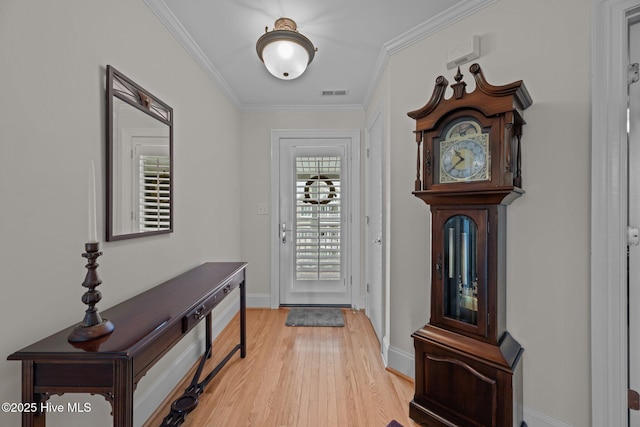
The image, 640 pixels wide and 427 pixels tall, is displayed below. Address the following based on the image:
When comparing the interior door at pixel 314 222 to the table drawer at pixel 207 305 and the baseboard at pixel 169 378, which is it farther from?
the table drawer at pixel 207 305

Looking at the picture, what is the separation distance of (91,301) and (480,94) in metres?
1.84

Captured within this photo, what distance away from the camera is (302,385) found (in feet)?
6.66

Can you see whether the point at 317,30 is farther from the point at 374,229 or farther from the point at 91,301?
the point at 91,301

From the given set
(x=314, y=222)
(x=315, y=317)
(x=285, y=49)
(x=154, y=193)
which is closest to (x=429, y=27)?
(x=285, y=49)

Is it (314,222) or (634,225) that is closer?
(634,225)

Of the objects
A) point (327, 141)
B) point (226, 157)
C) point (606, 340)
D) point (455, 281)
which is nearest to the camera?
point (606, 340)

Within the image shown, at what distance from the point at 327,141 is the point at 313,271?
5.00ft

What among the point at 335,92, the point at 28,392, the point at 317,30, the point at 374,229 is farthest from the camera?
the point at 335,92

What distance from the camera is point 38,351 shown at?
96 centimetres

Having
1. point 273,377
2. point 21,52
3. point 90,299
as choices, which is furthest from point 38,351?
point 273,377

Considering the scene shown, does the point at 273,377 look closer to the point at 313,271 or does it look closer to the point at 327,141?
the point at 313,271

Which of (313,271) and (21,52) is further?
(313,271)

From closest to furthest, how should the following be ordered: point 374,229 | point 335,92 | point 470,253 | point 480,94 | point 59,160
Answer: point 59,160 < point 480,94 < point 470,253 < point 374,229 < point 335,92

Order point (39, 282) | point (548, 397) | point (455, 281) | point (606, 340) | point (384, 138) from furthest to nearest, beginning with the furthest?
point (384, 138) < point (455, 281) < point (548, 397) < point (606, 340) < point (39, 282)
